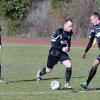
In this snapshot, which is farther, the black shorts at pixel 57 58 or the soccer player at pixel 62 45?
the black shorts at pixel 57 58

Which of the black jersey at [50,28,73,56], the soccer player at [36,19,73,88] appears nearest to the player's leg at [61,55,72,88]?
the soccer player at [36,19,73,88]

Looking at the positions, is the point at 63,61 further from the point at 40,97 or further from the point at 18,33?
the point at 18,33

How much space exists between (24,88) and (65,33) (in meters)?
1.85

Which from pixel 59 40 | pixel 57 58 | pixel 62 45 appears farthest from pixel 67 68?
pixel 59 40

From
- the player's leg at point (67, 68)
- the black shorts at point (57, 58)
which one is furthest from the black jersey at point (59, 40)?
the player's leg at point (67, 68)

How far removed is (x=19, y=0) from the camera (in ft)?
193

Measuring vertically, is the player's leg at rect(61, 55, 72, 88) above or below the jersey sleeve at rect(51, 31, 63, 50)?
below

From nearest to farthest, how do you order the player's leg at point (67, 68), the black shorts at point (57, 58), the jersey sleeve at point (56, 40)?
1. the player's leg at point (67, 68)
2. the jersey sleeve at point (56, 40)
3. the black shorts at point (57, 58)

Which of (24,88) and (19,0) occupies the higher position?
(24,88)

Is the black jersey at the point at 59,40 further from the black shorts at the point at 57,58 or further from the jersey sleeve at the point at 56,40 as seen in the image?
the black shorts at the point at 57,58

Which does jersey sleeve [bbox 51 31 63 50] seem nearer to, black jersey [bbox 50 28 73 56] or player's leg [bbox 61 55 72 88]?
black jersey [bbox 50 28 73 56]

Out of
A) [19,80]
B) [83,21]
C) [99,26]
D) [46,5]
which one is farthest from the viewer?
[46,5]

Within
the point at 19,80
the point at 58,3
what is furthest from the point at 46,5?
the point at 19,80

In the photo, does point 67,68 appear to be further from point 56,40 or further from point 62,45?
point 56,40
